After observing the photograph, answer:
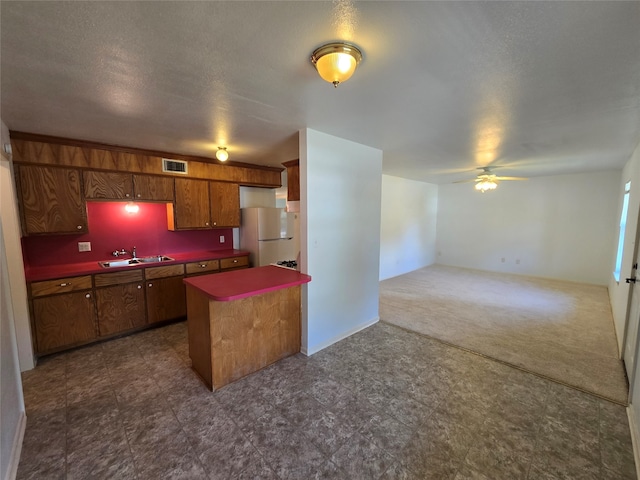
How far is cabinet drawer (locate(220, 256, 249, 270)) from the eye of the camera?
415cm

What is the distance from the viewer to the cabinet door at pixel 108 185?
313 cm

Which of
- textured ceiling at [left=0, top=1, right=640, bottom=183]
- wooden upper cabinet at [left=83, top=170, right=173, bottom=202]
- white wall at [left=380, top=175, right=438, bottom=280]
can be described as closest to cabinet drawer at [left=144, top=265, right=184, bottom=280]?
wooden upper cabinet at [left=83, top=170, right=173, bottom=202]

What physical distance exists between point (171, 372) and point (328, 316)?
1.71 metres

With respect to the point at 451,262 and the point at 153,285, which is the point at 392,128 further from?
the point at 451,262

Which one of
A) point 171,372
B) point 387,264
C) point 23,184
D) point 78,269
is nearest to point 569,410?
point 171,372

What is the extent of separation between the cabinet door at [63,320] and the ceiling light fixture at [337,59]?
11.5 feet

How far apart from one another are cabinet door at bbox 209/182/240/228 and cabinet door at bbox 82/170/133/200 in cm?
107

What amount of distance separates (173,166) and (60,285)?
1904mm

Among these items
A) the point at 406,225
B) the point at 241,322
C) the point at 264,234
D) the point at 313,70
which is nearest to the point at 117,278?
the point at 241,322

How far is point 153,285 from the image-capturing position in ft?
11.5

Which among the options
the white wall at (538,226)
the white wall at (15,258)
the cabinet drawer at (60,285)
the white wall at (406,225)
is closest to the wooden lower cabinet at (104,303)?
the cabinet drawer at (60,285)

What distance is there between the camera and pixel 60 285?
9.43 feet

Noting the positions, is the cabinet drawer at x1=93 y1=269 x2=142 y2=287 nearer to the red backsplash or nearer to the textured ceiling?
the red backsplash

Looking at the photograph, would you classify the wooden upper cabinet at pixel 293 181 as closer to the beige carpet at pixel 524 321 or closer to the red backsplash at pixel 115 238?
the red backsplash at pixel 115 238
